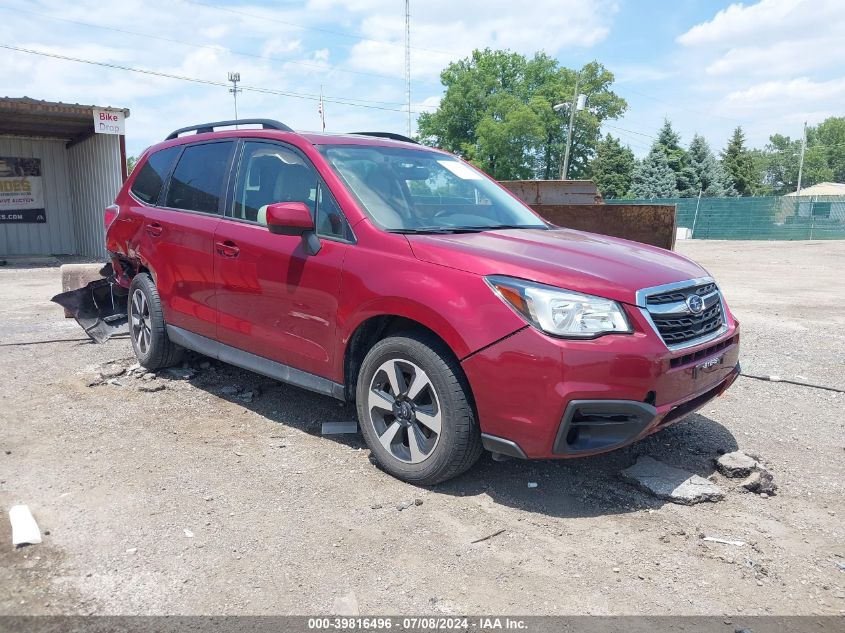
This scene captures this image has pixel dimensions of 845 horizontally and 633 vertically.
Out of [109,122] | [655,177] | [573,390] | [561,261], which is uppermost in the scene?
[109,122]

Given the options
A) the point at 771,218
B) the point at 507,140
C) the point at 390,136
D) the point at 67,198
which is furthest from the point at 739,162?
the point at 390,136

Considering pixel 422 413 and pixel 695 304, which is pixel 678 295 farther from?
pixel 422 413

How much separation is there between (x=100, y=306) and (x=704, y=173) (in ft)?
152

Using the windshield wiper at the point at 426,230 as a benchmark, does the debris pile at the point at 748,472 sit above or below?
below

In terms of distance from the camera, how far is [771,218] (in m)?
33.2

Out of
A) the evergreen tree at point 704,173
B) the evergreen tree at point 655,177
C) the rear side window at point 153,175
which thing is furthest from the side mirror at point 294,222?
the evergreen tree at point 704,173

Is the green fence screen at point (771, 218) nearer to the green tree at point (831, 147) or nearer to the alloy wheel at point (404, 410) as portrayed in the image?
the alloy wheel at point (404, 410)

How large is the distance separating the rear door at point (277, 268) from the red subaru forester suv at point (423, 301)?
0.01m

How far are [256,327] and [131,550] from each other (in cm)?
173

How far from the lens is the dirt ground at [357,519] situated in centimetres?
273

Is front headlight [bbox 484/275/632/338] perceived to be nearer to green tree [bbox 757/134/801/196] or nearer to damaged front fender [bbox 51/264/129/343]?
damaged front fender [bbox 51/264/129/343]

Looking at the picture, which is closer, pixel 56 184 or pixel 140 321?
pixel 140 321

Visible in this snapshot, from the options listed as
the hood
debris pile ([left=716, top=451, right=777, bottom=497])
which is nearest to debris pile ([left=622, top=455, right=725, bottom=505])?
debris pile ([left=716, top=451, right=777, bottom=497])

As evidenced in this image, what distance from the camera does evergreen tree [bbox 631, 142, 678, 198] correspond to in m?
46.0
